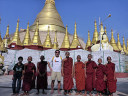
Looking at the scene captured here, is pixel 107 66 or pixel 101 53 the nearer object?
pixel 107 66

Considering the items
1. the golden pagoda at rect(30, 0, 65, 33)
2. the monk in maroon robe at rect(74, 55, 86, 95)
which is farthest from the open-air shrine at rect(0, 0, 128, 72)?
the monk in maroon robe at rect(74, 55, 86, 95)

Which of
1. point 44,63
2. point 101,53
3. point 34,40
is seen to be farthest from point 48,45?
point 44,63

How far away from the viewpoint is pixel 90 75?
449 centimetres

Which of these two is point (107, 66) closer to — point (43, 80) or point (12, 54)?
point (43, 80)

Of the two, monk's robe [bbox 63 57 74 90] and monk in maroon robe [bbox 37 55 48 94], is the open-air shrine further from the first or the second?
monk in maroon robe [bbox 37 55 48 94]

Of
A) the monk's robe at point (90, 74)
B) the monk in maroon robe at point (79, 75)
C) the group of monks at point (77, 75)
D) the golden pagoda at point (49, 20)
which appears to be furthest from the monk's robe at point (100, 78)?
the golden pagoda at point (49, 20)

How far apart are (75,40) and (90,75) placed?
46.5ft

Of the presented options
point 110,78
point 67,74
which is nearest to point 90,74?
point 110,78

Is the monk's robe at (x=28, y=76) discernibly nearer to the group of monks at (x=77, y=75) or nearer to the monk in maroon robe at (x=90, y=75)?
the group of monks at (x=77, y=75)

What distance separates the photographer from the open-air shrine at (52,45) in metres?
11.3

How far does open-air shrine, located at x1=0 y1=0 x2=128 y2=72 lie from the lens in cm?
1130

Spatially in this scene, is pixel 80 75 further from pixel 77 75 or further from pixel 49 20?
pixel 49 20

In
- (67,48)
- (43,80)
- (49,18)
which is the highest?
(49,18)

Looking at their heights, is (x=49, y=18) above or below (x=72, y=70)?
above
